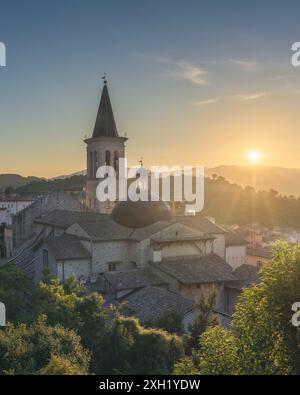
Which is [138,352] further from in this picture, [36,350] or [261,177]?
[261,177]

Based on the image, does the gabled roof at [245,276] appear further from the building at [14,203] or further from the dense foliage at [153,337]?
the building at [14,203]

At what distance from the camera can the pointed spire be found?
127 feet

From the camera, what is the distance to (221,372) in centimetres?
1140

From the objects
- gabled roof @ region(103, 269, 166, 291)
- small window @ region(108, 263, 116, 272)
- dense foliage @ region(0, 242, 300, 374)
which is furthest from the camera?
small window @ region(108, 263, 116, 272)

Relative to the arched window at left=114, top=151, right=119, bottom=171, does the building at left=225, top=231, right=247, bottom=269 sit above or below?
below

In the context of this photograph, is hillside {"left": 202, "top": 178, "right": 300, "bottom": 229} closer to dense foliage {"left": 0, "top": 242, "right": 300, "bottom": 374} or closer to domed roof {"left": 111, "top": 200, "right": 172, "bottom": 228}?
dense foliage {"left": 0, "top": 242, "right": 300, "bottom": 374}

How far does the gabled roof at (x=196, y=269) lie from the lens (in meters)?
28.2

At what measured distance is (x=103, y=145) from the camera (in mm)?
38312

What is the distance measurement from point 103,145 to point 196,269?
14243 mm

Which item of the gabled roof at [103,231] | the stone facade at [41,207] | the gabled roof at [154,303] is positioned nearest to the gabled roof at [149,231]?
the gabled roof at [103,231]

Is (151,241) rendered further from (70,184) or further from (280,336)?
(70,184)

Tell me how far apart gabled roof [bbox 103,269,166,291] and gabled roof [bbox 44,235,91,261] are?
2.52 m

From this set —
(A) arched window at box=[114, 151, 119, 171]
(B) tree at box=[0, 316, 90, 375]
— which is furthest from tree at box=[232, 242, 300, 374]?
(A) arched window at box=[114, 151, 119, 171]
